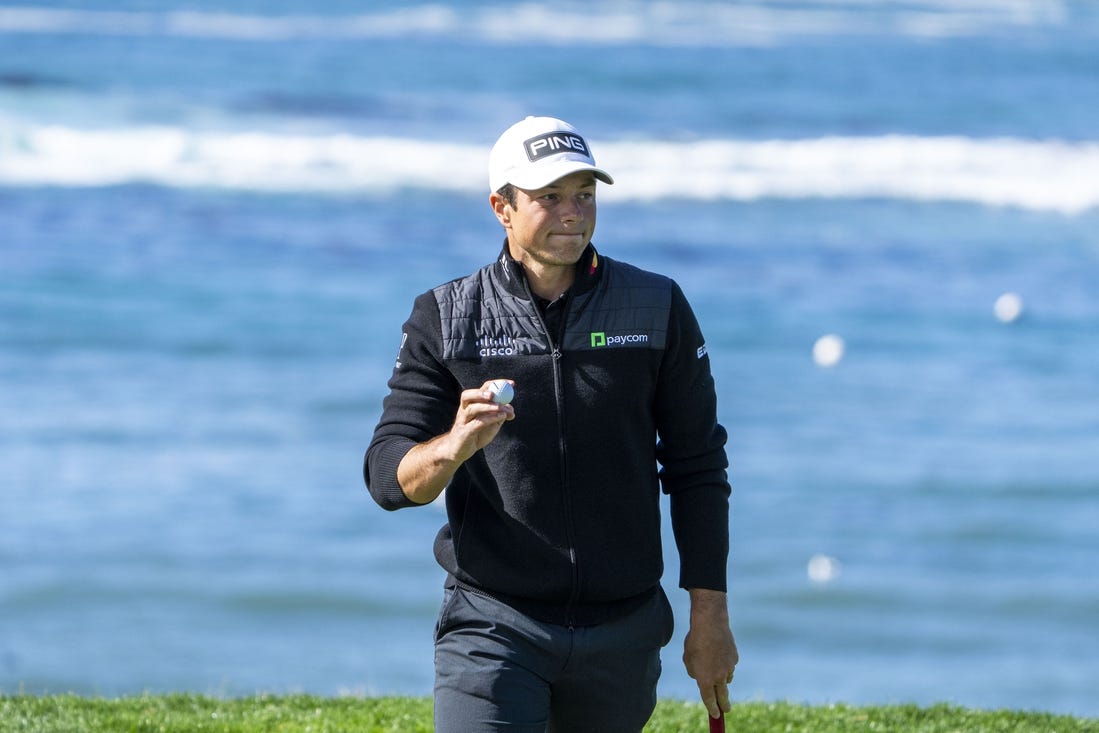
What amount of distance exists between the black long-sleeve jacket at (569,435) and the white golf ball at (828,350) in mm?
11866

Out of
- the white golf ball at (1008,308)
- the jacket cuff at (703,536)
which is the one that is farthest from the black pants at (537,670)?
the white golf ball at (1008,308)

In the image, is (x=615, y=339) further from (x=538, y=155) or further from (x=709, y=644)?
(x=709, y=644)

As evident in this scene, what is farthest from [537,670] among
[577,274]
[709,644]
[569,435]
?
[577,274]

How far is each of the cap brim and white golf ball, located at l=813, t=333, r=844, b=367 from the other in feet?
39.5

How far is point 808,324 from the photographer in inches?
663

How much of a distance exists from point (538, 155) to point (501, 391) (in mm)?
590

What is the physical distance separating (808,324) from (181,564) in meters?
8.16

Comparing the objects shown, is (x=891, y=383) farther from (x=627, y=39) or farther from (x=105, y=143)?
(x=627, y=39)

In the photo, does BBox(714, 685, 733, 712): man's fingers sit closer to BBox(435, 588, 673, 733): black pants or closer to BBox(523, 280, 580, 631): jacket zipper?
BBox(435, 588, 673, 733): black pants

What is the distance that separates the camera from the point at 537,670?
11.5ft

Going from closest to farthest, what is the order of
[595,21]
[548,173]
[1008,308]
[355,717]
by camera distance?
[548,173] → [355,717] → [1008,308] → [595,21]

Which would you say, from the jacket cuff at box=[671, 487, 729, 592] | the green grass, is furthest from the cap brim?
the green grass

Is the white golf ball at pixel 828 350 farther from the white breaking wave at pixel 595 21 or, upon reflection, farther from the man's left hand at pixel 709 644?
the white breaking wave at pixel 595 21

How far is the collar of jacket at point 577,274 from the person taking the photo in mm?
3564
